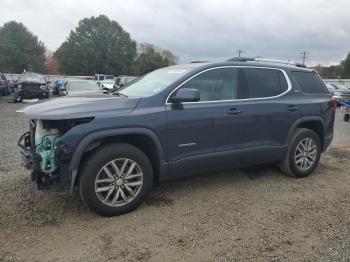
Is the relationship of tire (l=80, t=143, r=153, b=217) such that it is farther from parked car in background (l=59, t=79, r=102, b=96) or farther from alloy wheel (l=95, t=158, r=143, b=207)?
parked car in background (l=59, t=79, r=102, b=96)

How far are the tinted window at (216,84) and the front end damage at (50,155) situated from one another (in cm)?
153

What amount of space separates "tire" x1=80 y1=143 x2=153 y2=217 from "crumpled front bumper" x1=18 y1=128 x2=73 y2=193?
7.2 inches

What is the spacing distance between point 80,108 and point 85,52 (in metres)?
63.6

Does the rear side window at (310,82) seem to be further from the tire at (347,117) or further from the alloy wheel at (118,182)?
the tire at (347,117)

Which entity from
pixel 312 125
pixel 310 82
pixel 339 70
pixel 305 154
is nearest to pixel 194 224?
pixel 305 154

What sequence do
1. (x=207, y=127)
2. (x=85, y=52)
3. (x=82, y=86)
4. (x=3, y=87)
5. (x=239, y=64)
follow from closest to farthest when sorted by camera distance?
(x=207, y=127)
(x=239, y=64)
(x=82, y=86)
(x=3, y=87)
(x=85, y=52)

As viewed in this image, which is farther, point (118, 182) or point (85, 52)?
point (85, 52)

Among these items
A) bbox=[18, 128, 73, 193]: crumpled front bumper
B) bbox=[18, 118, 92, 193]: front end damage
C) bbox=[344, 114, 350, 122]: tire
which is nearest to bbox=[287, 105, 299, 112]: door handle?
bbox=[18, 118, 92, 193]: front end damage

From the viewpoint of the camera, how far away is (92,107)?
409 cm

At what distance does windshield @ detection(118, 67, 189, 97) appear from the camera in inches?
185

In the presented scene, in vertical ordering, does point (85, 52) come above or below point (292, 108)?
above

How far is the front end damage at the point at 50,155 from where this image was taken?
390 cm

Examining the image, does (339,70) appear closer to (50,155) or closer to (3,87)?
(3,87)

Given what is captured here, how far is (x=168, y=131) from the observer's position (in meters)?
4.39
